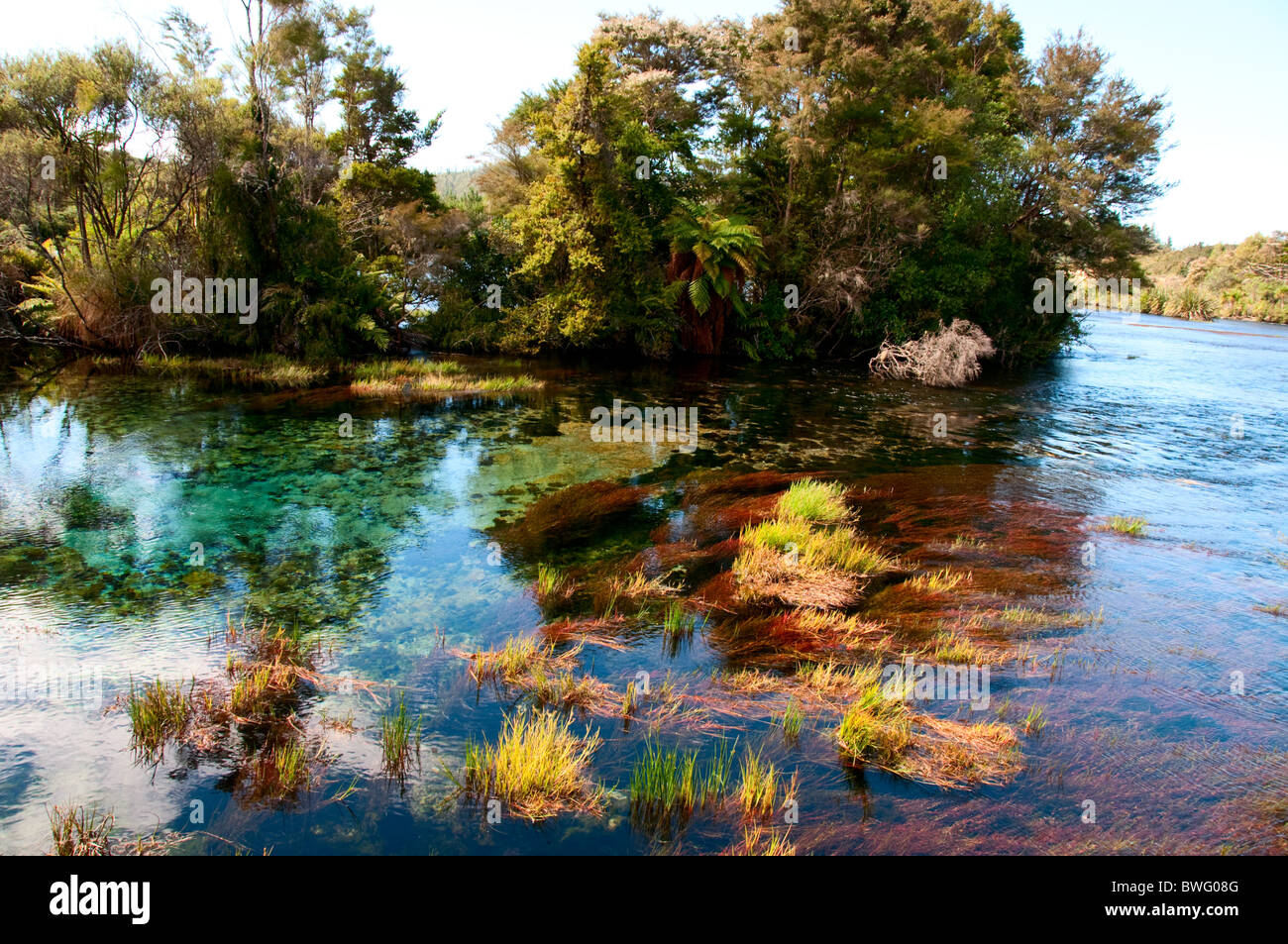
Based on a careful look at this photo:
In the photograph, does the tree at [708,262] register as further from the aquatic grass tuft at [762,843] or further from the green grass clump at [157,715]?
the aquatic grass tuft at [762,843]

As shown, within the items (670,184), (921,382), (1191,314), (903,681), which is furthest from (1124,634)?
(1191,314)

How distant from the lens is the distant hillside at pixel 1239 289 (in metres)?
61.1

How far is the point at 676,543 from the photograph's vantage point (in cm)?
899

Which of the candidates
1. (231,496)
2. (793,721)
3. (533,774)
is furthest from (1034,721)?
(231,496)

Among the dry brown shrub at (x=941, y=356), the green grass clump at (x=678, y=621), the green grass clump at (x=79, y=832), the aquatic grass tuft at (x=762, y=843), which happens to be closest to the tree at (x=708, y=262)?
the dry brown shrub at (x=941, y=356)

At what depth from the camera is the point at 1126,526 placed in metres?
9.92

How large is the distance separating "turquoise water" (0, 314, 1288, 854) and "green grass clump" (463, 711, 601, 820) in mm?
135

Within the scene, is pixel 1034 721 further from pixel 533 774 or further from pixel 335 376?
pixel 335 376

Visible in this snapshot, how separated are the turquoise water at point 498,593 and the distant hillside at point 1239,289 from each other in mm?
57303

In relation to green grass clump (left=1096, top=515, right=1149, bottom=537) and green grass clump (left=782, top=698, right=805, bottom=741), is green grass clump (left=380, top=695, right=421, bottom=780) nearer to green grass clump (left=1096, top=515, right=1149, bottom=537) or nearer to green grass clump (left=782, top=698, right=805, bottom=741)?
green grass clump (left=782, top=698, right=805, bottom=741)

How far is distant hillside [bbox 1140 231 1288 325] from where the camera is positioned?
2404 inches

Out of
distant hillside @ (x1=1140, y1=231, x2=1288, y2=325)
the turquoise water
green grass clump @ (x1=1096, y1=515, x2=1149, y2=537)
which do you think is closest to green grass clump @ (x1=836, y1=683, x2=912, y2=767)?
the turquoise water

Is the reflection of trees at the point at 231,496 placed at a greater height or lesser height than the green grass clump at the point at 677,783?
greater
